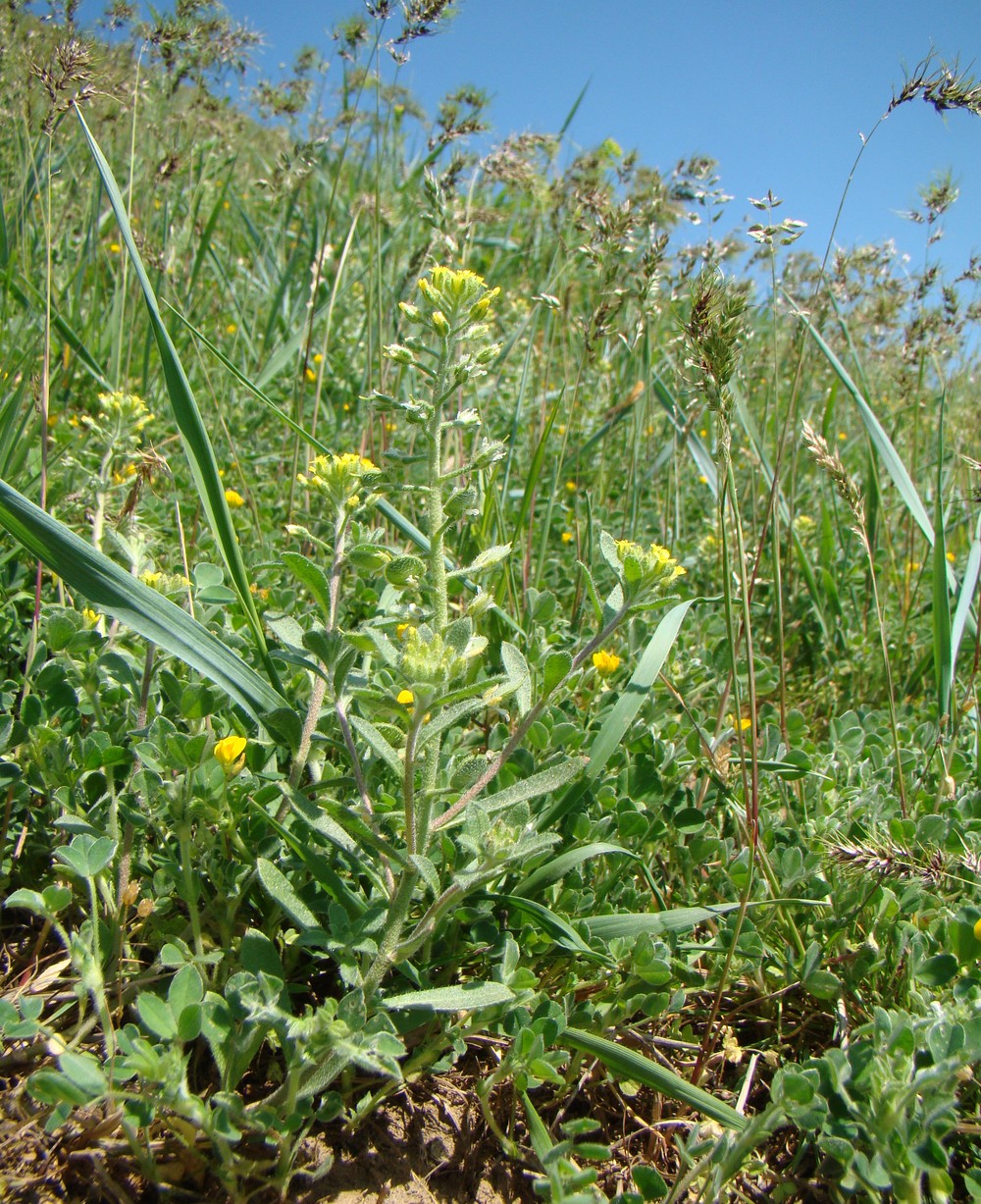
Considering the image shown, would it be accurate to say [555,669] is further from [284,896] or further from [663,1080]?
[663,1080]

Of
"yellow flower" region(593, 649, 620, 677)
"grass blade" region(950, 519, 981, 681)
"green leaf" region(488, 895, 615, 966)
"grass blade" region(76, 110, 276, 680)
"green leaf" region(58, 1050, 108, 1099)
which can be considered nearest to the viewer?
"green leaf" region(58, 1050, 108, 1099)

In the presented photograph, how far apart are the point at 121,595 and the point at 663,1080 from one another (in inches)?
42.1

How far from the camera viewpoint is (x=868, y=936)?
1499mm

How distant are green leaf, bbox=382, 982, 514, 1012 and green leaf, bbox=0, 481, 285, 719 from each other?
53 centimetres

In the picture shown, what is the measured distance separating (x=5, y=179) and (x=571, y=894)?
404 cm

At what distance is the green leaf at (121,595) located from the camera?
4.00ft

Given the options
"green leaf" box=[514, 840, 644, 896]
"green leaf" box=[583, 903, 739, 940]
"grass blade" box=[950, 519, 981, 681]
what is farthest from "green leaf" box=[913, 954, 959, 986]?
"grass blade" box=[950, 519, 981, 681]

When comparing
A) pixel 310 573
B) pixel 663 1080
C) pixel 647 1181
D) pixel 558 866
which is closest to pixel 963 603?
pixel 558 866

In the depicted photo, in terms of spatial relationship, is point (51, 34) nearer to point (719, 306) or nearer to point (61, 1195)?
point (719, 306)

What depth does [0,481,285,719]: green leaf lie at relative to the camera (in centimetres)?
122

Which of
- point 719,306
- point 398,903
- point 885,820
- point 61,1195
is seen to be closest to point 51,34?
point 719,306

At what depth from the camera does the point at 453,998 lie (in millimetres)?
1130

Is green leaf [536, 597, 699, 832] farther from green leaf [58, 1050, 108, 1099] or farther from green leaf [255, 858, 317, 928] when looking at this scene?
green leaf [58, 1050, 108, 1099]

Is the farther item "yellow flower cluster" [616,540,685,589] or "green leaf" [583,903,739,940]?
"green leaf" [583,903,739,940]
